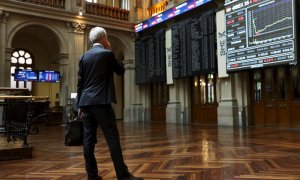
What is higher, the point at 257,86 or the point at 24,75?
the point at 24,75

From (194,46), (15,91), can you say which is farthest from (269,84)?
(15,91)

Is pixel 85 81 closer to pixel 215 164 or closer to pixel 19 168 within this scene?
pixel 19 168

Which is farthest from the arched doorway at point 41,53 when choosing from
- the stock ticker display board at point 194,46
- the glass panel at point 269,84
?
the glass panel at point 269,84

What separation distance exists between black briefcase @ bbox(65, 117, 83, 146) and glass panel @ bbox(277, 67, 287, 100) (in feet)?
26.9

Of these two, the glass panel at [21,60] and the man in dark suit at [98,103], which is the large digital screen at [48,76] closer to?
the glass panel at [21,60]

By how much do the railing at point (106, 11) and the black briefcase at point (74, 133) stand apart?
12467mm

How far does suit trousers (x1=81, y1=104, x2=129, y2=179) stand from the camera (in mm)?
2846

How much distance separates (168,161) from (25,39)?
15267 millimetres

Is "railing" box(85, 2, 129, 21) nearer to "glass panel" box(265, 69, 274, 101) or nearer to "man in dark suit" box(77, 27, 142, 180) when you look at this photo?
"glass panel" box(265, 69, 274, 101)

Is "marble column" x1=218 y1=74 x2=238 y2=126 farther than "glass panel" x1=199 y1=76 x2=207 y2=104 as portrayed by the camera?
No

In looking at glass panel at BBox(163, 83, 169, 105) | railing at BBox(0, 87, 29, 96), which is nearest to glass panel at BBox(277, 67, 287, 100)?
glass panel at BBox(163, 83, 169, 105)

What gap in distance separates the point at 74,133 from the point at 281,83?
835 cm

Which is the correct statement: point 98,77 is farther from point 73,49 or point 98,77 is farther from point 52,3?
point 52,3

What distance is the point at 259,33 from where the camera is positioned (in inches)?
374
